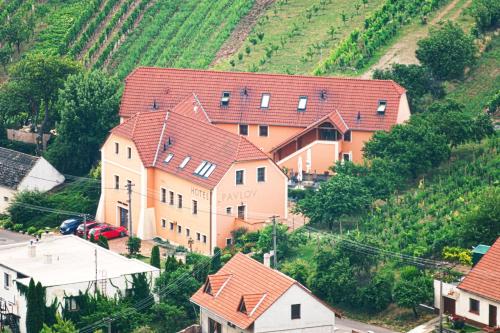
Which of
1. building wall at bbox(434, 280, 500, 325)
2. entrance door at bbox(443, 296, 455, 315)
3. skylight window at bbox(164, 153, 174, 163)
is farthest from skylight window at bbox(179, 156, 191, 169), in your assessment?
entrance door at bbox(443, 296, 455, 315)

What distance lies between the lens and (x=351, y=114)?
14450 cm

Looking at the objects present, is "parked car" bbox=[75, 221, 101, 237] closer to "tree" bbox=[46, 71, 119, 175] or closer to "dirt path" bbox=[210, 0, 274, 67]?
"tree" bbox=[46, 71, 119, 175]

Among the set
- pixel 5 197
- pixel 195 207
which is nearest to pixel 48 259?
pixel 195 207

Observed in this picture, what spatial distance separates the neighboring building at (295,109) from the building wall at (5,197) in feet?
32.6

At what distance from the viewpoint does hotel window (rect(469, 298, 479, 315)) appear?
4631 inches

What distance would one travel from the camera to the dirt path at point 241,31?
574 feet

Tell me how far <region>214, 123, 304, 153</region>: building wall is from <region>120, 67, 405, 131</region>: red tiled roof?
0.38 meters

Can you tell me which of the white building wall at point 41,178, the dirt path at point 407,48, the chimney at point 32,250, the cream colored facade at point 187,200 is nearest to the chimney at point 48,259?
the chimney at point 32,250

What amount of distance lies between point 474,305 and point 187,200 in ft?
84.7

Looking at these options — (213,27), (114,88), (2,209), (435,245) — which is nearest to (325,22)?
(213,27)

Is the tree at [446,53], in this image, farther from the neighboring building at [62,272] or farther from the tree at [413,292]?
the neighboring building at [62,272]

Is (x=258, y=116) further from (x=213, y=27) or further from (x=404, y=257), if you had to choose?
(x=213, y=27)

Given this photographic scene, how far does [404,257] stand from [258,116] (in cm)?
2471

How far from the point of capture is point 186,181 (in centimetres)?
13600
